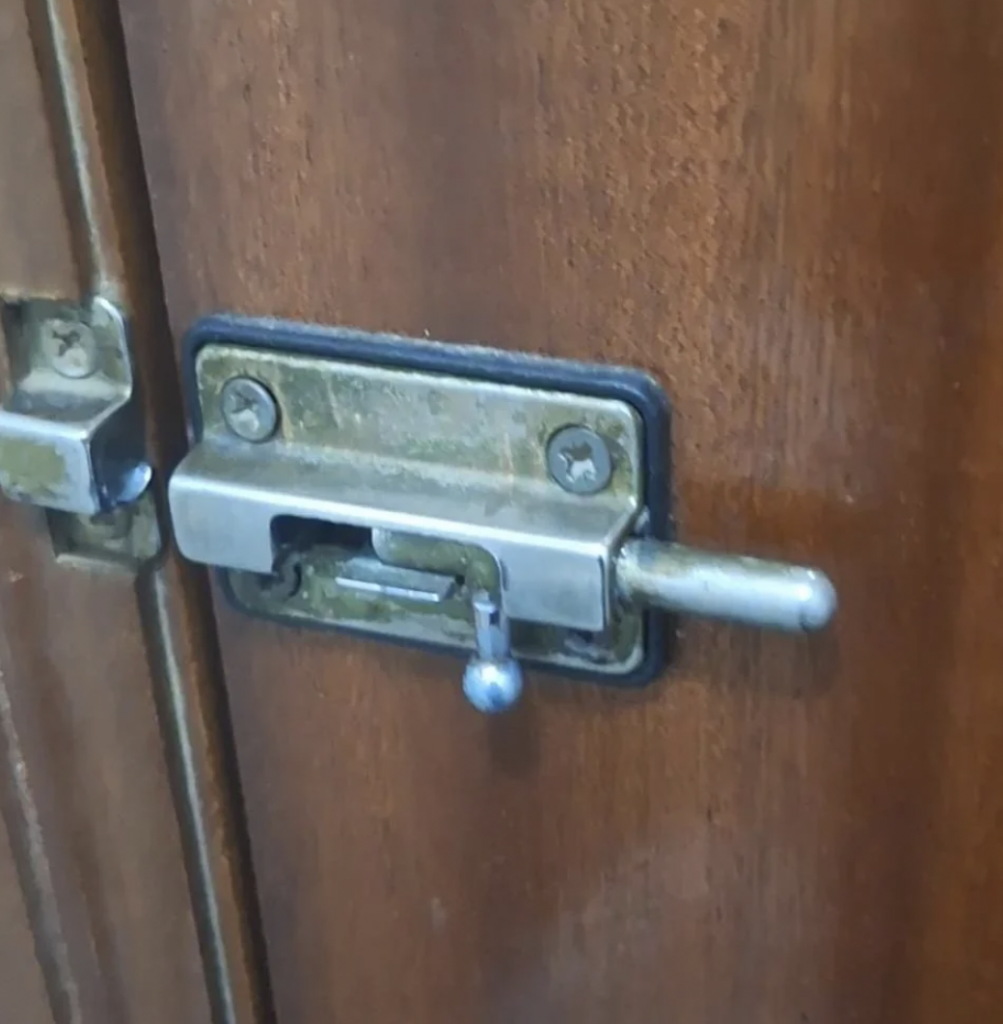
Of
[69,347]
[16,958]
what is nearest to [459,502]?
[69,347]

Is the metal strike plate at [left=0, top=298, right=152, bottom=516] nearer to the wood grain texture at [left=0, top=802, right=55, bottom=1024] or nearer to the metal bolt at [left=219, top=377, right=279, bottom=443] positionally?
the metal bolt at [left=219, top=377, right=279, bottom=443]

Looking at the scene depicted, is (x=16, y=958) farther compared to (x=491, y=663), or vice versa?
(x=16, y=958)

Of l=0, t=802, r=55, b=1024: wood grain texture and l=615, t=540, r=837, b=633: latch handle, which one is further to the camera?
l=0, t=802, r=55, b=1024: wood grain texture

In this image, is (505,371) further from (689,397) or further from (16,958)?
(16,958)

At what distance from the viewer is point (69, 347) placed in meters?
0.40

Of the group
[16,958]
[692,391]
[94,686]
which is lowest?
[16,958]

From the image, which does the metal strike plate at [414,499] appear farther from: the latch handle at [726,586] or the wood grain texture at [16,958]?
the wood grain texture at [16,958]

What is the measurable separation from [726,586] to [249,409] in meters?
0.13

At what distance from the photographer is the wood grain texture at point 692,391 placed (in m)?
0.31

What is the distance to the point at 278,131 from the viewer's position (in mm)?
351

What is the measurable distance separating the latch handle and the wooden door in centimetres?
2

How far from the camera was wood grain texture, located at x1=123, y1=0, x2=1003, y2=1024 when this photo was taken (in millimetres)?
314

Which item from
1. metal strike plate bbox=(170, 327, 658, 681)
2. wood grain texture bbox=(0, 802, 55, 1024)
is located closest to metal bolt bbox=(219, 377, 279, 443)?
metal strike plate bbox=(170, 327, 658, 681)

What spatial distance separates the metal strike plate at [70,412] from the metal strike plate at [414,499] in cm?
2
